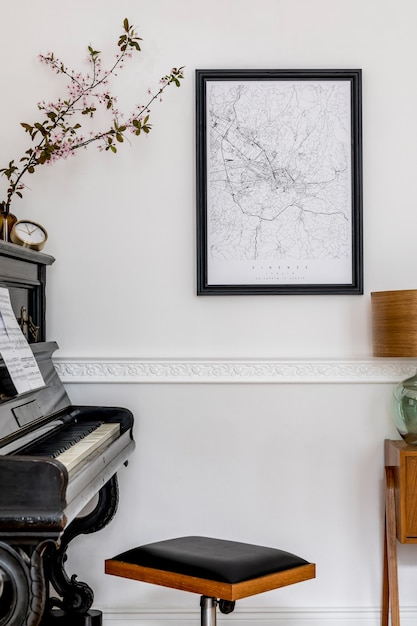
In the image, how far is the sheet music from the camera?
6.48 ft

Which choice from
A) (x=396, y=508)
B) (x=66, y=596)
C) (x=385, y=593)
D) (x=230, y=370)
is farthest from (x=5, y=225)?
(x=385, y=593)

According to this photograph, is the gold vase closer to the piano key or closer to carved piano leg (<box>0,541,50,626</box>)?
the piano key

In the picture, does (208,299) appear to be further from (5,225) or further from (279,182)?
(5,225)

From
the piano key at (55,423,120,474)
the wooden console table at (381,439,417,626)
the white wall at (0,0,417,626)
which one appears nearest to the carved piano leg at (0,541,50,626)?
the piano key at (55,423,120,474)

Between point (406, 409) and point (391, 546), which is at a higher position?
point (406, 409)

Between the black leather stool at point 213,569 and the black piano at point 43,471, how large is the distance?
247mm

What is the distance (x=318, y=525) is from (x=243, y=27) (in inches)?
76.7

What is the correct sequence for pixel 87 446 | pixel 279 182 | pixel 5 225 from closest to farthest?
pixel 87 446 < pixel 5 225 < pixel 279 182

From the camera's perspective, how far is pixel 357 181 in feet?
8.89

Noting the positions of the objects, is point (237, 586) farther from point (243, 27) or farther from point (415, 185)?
point (243, 27)

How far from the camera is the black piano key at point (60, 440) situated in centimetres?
185

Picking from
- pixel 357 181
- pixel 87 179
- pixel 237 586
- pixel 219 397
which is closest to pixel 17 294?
pixel 87 179

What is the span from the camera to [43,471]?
155 centimetres

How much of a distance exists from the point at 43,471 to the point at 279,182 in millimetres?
1592
